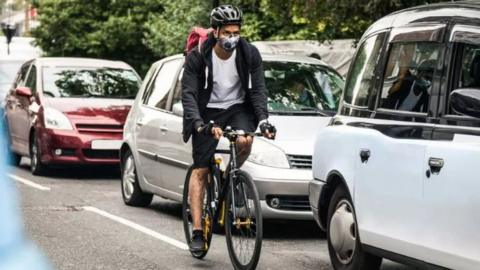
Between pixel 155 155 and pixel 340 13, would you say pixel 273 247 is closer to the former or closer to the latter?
pixel 155 155

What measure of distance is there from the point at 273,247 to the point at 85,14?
28469mm

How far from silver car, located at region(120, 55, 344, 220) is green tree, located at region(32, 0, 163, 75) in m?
22.5

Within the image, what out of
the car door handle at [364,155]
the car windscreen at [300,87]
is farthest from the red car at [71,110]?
the car door handle at [364,155]

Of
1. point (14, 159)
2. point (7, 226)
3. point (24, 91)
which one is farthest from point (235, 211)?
point (14, 159)

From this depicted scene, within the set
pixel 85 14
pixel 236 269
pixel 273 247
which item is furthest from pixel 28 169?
pixel 85 14

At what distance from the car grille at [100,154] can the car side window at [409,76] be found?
9.19 m

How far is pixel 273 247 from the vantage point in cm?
968

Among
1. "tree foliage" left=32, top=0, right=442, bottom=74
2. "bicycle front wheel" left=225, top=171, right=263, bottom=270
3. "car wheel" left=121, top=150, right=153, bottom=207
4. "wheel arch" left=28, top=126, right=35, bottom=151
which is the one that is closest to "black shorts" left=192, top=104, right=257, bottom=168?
"bicycle front wheel" left=225, top=171, right=263, bottom=270

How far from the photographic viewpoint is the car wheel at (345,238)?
7.66 meters

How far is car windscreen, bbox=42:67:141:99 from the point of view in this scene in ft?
56.1

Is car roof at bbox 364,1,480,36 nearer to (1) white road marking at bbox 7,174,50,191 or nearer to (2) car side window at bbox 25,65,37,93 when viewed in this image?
(1) white road marking at bbox 7,174,50,191

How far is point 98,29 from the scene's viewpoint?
3650cm

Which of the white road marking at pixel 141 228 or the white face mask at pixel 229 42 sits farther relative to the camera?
the white road marking at pixel 141 228

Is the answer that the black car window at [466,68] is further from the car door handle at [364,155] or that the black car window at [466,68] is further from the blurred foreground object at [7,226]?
the blurred foreground object at [7,226]
